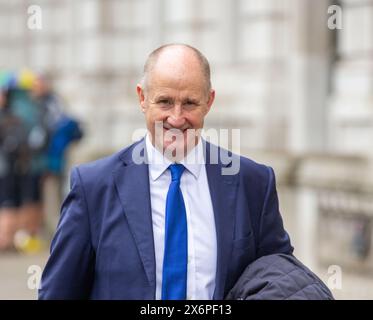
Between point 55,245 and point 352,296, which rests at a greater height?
point 55,245

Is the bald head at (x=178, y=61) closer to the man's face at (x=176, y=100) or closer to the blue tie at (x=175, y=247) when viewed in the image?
the man's face at (x=176, y=100)

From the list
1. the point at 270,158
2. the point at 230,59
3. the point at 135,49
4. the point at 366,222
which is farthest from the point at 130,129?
the point at 366,222

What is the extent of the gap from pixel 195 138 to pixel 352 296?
5.17 meters

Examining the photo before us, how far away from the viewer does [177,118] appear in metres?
3.51

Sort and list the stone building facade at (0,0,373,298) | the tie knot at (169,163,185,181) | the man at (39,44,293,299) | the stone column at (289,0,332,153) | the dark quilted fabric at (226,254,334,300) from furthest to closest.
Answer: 1. the stone column at (289,0,332,153)
2. the stone building facade at (0,0,373,298)
3. the tie knot at (169,163,185,181)
4. the man at (39,44,293,299)
5. the dark quilted fabric at (226,254,334,300)

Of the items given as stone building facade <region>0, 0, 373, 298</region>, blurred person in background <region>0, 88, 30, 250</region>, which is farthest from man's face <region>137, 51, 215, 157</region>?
blurred person in background <region>0, 88, 30, 250</region>

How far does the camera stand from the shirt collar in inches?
144

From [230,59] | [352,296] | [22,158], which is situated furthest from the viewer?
[22,158]

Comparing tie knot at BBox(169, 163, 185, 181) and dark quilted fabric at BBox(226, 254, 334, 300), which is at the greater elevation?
tie knot at BBox(169, 163, 185, 181)

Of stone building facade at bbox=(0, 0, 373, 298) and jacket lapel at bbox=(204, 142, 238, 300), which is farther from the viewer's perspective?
stone building facade at bbox=(0, 0, 373, 298)

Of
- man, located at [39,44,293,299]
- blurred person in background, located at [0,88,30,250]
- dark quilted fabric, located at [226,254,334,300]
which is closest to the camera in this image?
dark quilted fabric, located at [226,254,334,300]

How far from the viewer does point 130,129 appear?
13594mm

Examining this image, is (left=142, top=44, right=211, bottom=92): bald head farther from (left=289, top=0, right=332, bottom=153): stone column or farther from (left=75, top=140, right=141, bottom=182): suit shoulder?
(left=289, top=0, right=332, bottom=153): stone column

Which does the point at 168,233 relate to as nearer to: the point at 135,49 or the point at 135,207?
the point at 135,207
